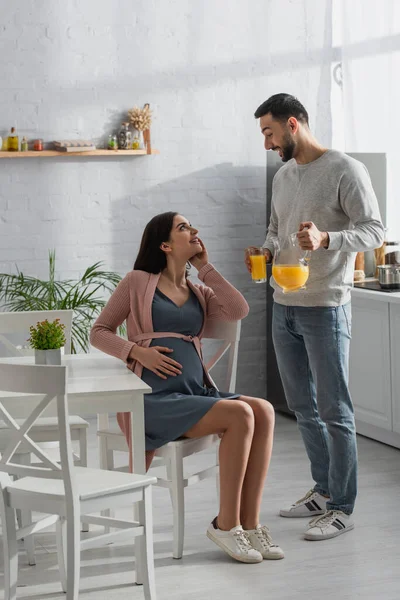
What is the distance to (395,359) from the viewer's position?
4.36 m

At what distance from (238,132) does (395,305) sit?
157 cm

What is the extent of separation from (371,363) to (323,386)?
1.34 meters

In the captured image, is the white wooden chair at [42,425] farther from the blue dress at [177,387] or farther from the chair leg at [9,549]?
the chair leg at [9,549]

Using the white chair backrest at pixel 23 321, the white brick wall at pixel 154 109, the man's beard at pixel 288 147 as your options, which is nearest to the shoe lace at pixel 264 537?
the white chair backrest at pixel 23 321

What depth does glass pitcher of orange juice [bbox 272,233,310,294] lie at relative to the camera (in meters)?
3.09

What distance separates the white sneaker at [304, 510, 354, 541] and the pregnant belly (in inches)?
25.3

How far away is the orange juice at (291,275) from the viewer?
3.09 meters

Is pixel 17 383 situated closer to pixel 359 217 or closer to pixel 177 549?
pixel 177 549

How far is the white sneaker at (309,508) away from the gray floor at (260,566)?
0.14 ft

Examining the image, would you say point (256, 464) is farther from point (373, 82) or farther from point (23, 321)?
point (373, 82)

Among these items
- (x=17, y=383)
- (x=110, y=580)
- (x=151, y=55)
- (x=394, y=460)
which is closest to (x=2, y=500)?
(x=17, y=383)

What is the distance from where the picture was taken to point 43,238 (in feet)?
16.5

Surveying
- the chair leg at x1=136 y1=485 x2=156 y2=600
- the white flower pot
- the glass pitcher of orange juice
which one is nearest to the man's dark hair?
the glass pitcher of orange juice

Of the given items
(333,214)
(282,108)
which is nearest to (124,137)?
(282,108)
